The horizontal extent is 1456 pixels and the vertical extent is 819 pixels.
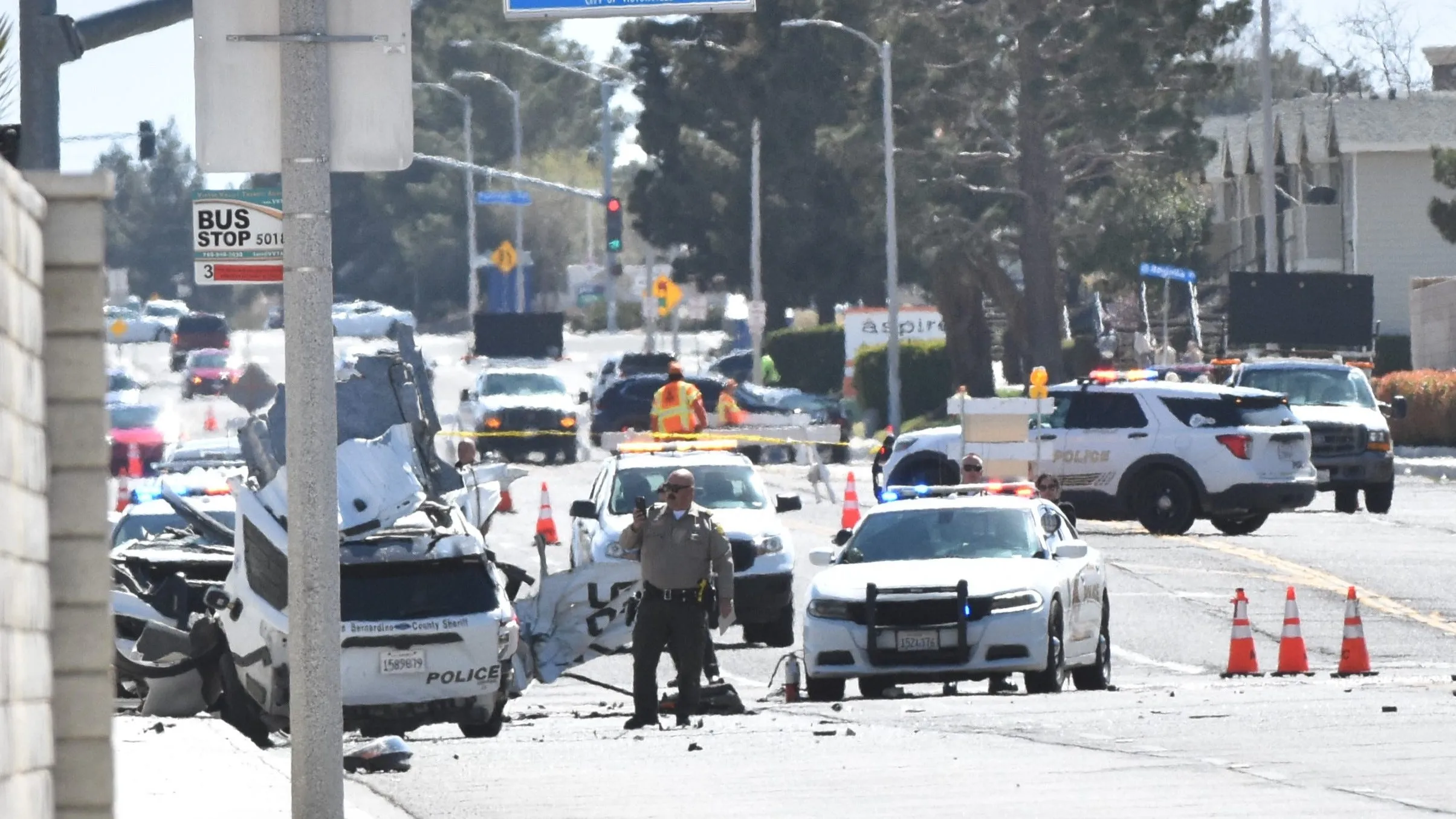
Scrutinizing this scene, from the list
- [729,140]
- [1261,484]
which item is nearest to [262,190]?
[1261,484]

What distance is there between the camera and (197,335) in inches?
3465

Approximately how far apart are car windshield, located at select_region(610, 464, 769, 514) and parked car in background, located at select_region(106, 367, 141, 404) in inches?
1379

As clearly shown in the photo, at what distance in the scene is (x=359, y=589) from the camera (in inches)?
674

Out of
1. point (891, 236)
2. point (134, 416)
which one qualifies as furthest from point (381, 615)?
point (891, 236)

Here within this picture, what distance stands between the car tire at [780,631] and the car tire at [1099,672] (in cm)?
388

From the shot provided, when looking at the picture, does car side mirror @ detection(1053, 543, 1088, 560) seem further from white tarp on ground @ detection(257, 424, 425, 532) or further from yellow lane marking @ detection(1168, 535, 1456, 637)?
yellow lane marking @ detection(1168, 535, 1456, 637)

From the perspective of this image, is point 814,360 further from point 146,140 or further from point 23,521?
point 23,521

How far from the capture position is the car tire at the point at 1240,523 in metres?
31.8

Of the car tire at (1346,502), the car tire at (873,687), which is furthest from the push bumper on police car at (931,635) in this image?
the car tire at (1346,502)

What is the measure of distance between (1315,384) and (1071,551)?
54.8ft

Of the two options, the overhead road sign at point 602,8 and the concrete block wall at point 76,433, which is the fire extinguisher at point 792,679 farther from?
the concrete block wall at point 76,433

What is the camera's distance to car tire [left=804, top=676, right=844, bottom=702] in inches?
735

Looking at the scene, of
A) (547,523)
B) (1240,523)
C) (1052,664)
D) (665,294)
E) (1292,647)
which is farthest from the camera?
(665,294)

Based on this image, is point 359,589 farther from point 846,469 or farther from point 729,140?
point 729,140
